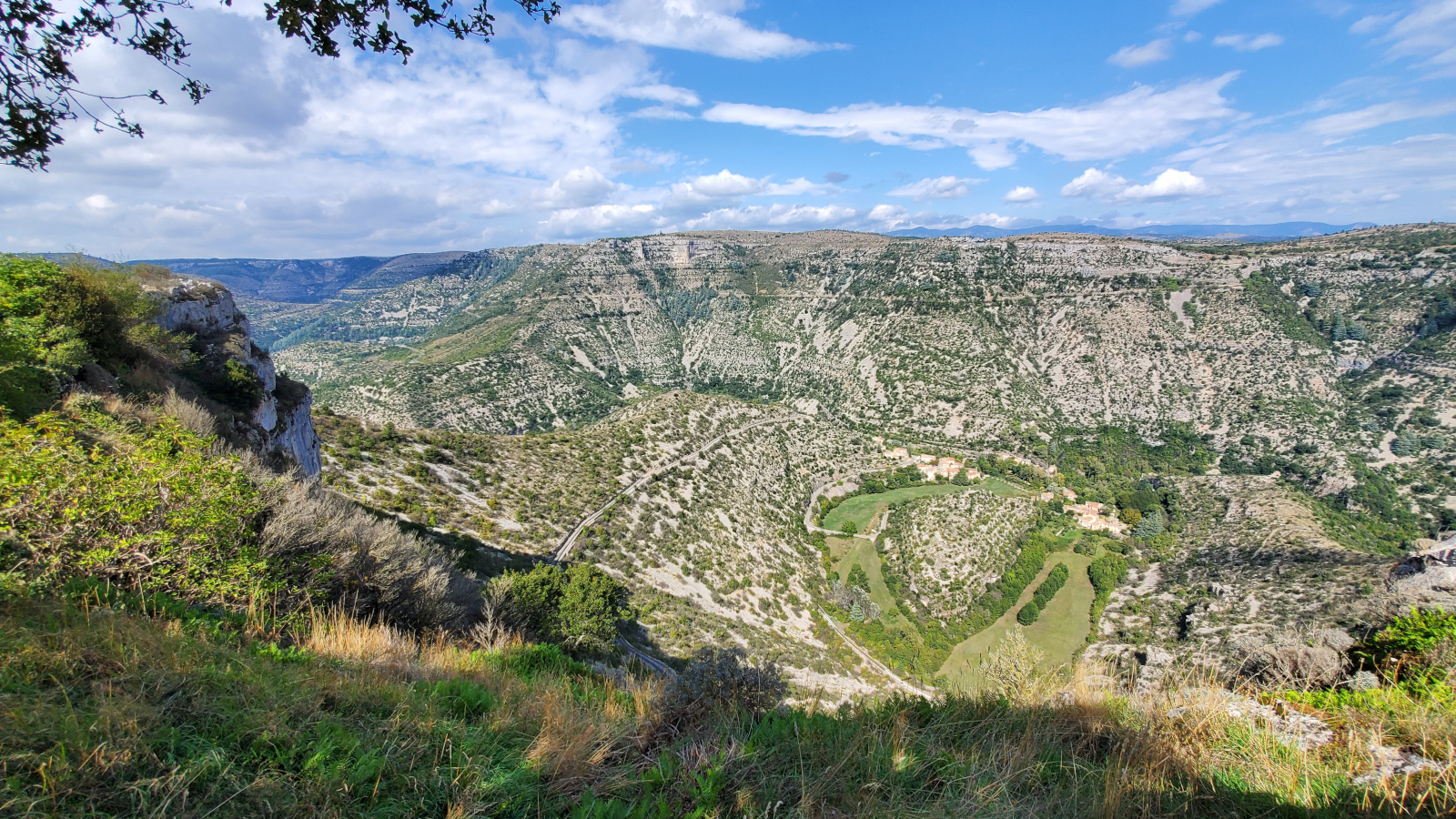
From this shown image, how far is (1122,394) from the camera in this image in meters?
80.4

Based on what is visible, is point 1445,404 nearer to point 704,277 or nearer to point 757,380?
point 757,380

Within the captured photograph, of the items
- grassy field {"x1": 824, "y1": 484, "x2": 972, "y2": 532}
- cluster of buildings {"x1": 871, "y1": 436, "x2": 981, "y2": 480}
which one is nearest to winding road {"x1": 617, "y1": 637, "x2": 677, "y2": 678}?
grassy field {"x1": 824, "y1": 484, "x2": 972, "y2": 532}

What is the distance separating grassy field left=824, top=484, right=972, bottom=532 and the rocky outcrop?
46.1 metres

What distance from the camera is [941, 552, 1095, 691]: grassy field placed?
3812 centimetres

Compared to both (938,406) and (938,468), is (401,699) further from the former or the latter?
(938,406)

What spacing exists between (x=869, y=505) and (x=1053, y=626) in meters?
21.7

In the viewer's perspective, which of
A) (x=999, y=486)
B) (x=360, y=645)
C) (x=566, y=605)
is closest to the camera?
(x=360, y=645)

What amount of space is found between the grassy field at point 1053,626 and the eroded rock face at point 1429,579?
1063 inches

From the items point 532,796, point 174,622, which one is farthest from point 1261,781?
point 174,622

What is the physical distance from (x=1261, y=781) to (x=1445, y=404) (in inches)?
3942

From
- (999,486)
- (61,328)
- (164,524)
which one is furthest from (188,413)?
(999,486)

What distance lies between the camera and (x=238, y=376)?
1623 centimetres

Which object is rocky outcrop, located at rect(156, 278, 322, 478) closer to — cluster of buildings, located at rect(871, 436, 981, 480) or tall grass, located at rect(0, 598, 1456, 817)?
tall grass, located at rect(0, 598, 1456, 817)

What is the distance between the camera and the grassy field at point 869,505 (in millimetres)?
56000
